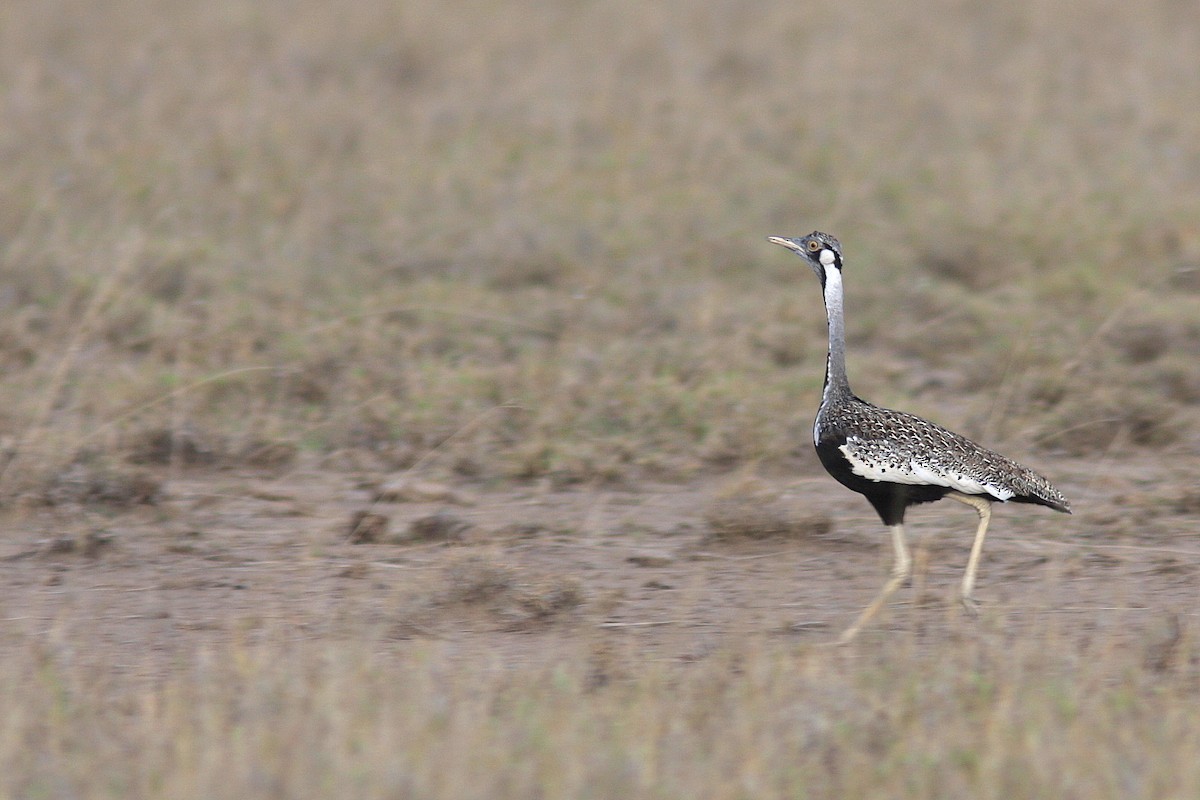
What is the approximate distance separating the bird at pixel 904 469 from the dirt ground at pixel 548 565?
0.18 metres

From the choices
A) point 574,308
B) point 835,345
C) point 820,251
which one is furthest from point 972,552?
point 574,308

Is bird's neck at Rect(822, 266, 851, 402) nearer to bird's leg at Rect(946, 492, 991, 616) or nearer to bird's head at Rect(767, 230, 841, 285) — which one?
bird's head at Rect(767, 230, 841, 285)

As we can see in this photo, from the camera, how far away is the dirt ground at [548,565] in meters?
5.03

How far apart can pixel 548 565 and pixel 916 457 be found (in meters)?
1.40

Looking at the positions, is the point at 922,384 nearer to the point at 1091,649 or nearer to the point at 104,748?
the point at 1091,649

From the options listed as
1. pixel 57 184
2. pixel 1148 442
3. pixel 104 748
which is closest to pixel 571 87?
pixel 57 184

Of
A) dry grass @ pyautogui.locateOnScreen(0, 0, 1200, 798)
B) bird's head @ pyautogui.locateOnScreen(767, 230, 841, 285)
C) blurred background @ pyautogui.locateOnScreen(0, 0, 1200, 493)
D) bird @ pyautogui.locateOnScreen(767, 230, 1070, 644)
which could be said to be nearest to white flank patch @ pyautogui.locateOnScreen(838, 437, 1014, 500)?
bird @ pyautogui.locateOnScreen(767, 230, 1070, 644)

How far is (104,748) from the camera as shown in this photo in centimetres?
382

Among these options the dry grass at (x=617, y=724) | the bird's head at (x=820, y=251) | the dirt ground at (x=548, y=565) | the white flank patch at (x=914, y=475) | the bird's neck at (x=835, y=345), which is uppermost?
the bird's head at (x=820, y=251)

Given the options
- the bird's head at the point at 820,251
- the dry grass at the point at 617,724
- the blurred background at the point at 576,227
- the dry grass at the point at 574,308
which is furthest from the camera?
the blurred background at the point at 576,227

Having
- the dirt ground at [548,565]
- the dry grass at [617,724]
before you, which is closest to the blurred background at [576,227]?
the dirt ground at [548,565]

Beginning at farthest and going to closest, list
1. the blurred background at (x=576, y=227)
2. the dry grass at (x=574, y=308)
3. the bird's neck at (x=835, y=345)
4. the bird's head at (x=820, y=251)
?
the blurred background at (x=576, y=227) → the bird's head at (x=820, y=251) → the bird's neck at (x=835, y=345) → the dry grass at (x=574, y=308)

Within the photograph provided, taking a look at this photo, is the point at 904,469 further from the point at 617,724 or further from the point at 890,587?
the point at 617,724

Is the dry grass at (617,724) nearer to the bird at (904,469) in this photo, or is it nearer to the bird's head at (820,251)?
the bird at (904,469)
